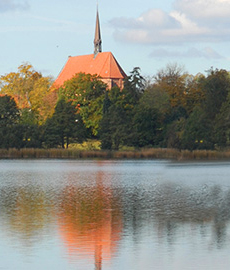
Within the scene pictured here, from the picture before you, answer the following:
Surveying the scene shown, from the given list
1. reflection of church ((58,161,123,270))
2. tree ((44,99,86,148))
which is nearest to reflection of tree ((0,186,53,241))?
reflection of church ((58,161,123,270))

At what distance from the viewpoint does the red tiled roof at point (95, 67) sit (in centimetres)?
14562

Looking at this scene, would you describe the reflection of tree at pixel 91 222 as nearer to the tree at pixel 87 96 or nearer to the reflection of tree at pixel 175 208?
the reflection of tree at pixel 175 208

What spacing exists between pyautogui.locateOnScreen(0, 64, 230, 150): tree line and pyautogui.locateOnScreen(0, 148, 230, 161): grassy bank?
117 inches

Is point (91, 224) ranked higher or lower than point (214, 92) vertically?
lower

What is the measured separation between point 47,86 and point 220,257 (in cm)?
9970

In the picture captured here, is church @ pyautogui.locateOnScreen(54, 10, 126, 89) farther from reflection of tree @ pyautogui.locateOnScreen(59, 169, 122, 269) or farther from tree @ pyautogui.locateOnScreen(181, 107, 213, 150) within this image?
reflection of tree @ pyautogui.locateOnScreen(59, 169, 122, 269)

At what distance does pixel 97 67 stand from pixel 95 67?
78 centimetres

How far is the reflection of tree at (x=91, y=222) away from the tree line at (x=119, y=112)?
5306 centimetres

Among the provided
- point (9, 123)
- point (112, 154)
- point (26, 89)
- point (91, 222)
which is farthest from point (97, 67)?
point (91, 222)

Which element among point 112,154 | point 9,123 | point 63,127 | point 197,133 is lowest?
point 112,154

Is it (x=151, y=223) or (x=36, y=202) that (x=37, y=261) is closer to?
(x=151, y=223)

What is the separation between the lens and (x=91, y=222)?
789 inches

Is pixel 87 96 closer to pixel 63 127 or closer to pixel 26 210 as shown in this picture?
pixel 63 127

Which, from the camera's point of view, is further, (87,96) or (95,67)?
(95,67)
